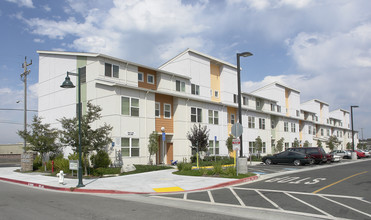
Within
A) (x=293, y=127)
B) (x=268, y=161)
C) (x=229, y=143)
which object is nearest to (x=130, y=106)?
(x=229, y=143)

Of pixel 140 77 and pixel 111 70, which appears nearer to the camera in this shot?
pixel 111 70

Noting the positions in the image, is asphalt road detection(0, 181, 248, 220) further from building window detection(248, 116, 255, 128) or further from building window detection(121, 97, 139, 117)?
building window detection(248, 116, 255, 128)

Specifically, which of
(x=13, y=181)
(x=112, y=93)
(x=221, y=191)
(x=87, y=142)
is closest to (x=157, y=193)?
(x=221, y=191)

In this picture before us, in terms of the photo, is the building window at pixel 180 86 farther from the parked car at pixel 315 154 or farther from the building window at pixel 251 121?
the building window at pixel 251 121

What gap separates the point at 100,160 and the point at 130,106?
16.8 ft

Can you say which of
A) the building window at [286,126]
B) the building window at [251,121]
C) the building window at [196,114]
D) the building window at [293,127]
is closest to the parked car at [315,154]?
the building window at [196,114]

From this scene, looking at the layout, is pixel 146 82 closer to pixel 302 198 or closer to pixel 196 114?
pixel 196 114

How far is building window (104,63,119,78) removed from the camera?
25.2 meters

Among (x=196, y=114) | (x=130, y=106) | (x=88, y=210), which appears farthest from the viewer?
(x=196, y=114)

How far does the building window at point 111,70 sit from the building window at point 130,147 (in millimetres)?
5613

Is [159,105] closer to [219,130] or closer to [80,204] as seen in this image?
[219,130]

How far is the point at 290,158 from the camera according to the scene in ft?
93.9

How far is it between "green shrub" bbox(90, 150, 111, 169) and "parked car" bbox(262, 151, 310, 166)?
15.8 meters

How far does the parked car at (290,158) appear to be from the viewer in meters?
28.1
